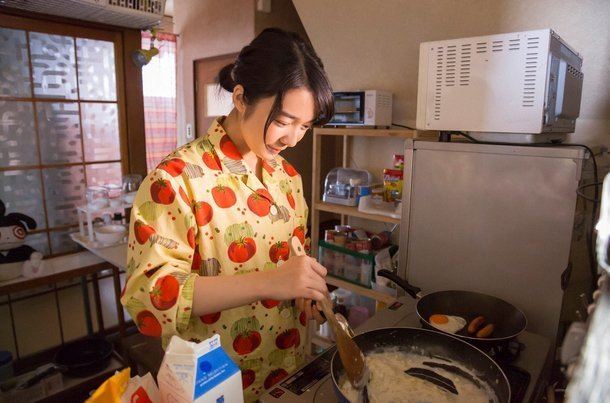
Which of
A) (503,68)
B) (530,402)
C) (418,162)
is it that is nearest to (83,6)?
(418,162)

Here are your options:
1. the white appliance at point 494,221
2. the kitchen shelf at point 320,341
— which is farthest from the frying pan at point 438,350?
the kitchen shelf at point 320,341

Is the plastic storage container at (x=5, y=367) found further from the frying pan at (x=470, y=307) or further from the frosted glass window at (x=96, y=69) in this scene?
the frying pan at (x=470, y=307)

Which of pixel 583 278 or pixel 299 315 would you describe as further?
pixel 583 278

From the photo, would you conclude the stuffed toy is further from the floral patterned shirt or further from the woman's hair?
the woman's hair

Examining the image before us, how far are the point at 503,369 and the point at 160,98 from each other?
4345 mm

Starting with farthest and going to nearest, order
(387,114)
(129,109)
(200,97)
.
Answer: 1. (200,97)
2. (129,109)
3. (387,114)

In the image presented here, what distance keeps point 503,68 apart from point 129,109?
221cm

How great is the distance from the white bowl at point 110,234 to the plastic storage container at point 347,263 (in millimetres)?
1094

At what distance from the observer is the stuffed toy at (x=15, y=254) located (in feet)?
6.33

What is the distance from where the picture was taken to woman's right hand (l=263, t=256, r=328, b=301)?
78 centimetres

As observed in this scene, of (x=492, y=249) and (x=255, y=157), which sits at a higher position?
(x=255, y=157)

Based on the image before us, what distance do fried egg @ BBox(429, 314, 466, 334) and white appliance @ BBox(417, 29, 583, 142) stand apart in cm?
55

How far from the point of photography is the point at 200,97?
3650mm

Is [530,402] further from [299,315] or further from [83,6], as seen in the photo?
[83,6]
